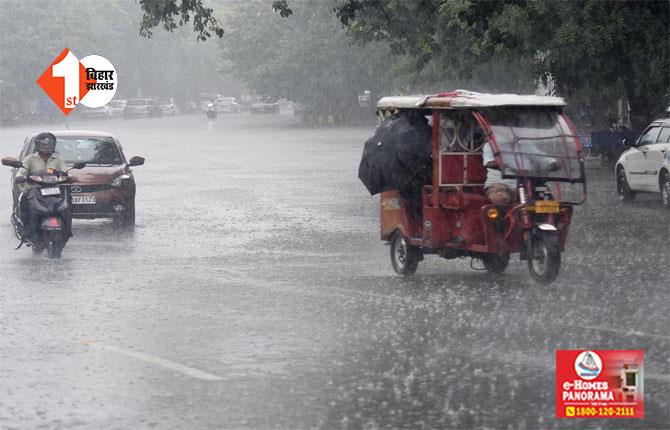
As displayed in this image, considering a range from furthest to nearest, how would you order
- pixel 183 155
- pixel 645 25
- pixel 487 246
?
pixel 183 155 < pixel 645 25 < pixel 487 246

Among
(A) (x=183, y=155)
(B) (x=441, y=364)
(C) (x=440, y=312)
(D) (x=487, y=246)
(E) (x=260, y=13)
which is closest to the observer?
(B) (x=441, y=364)

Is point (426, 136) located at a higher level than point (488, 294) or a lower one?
higher

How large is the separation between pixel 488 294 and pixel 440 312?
130 cm

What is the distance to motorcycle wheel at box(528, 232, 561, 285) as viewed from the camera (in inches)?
539

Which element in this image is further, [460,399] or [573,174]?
[573,174]

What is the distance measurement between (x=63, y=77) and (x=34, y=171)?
94268 millimetres

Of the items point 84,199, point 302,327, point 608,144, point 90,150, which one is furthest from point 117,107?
point 302,327

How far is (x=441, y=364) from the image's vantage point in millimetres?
9422

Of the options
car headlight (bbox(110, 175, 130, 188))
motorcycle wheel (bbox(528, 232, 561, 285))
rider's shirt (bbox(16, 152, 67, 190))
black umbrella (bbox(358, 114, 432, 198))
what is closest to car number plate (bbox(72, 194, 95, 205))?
car headlight (bbox(110, 175, 130, 188))

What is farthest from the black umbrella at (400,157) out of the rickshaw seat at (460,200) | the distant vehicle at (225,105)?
the distant vehicle at (225,105)

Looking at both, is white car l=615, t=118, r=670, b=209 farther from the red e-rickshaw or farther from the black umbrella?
the black umbrella

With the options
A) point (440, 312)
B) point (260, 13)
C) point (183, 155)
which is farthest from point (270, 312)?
point (260, 13)

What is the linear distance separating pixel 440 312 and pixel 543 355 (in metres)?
2.28

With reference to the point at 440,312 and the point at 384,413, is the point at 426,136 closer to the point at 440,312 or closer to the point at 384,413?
the point at 440,312
